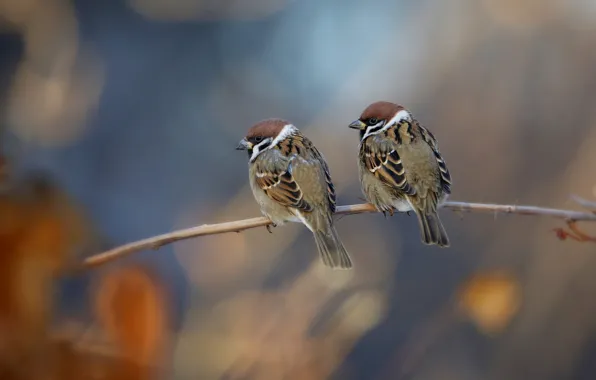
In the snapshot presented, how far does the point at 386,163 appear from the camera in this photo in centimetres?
177

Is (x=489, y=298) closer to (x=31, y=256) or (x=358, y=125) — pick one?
(x=358, y=125)

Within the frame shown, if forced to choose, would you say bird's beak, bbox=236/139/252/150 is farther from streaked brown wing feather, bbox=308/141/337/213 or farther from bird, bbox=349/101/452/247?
bird, bbox=349/101/452/247

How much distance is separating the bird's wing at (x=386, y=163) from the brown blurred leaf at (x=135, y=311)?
585 mm

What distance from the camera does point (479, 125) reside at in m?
1.85

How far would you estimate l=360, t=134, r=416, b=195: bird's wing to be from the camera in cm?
174

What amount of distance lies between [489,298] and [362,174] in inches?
16.7

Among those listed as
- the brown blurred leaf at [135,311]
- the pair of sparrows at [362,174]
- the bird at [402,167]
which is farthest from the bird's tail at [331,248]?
the brown blurred leaf at [135,311]

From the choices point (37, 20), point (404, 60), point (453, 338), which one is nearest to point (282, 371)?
point (453, 338)

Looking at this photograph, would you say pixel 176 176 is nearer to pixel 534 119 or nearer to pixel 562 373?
pixel 534 119

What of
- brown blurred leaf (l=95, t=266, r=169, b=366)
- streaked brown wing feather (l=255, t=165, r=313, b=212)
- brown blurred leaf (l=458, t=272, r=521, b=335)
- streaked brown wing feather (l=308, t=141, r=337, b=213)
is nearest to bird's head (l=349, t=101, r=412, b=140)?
streaked brown wing feather (l=308, t=141, r=337, b=213)

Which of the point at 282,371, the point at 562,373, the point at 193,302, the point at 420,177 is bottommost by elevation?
the point at 562,373

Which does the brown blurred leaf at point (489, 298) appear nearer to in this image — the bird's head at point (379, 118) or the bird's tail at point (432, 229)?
the bird's tail at point (432, 229)

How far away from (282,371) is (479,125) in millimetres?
764

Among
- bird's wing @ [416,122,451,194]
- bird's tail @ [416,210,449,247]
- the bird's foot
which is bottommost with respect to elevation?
bird's tail @ [416,210,449,247]
